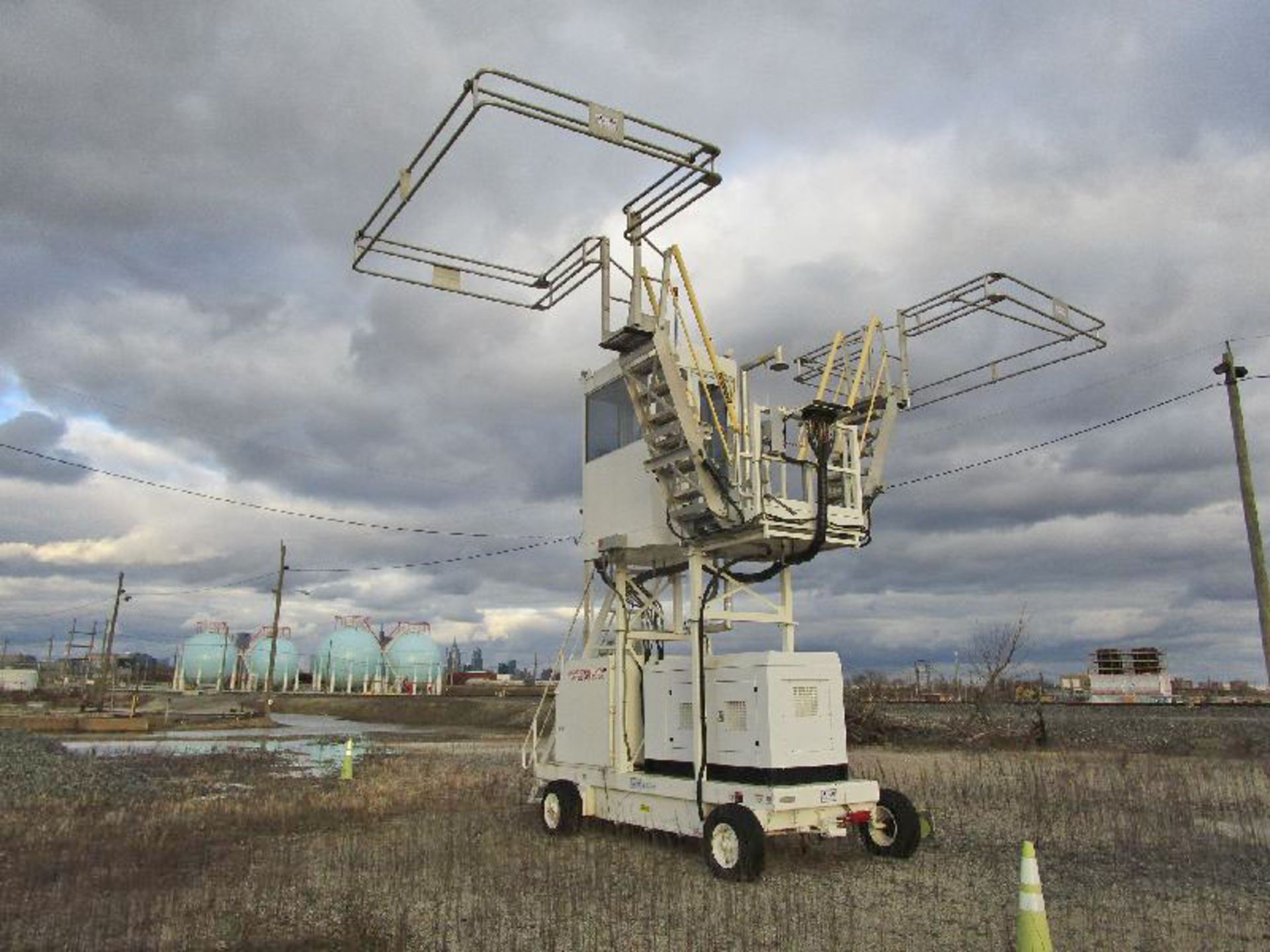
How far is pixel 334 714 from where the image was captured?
71625 millimetres

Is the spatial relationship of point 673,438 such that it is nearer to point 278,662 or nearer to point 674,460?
point 674,460

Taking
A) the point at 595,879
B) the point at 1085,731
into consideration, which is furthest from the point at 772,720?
the point at 1085,731

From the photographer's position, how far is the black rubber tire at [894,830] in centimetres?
1129

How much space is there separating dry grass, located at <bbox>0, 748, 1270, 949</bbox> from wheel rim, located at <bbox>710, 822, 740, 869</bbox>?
0.26m

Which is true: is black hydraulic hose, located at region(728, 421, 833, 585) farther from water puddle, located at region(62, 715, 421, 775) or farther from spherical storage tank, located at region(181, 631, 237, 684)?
spherical storage tank, located at region(181, 631, 237, 684)

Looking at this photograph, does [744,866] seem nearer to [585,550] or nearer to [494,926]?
[494,926]

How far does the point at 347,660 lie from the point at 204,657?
17.0m

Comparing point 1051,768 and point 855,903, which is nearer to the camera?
point 855,903

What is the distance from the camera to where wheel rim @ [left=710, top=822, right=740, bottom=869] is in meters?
10.2

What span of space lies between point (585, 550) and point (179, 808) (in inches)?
361

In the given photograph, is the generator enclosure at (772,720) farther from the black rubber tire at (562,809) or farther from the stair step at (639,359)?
the stair step at (639,359)

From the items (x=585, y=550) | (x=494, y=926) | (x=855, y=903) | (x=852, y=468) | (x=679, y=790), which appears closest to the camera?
(x=494, y=926)

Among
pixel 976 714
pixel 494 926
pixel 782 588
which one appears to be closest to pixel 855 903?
pixel 494 926

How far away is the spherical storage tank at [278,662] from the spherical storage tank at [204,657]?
3.43 m
